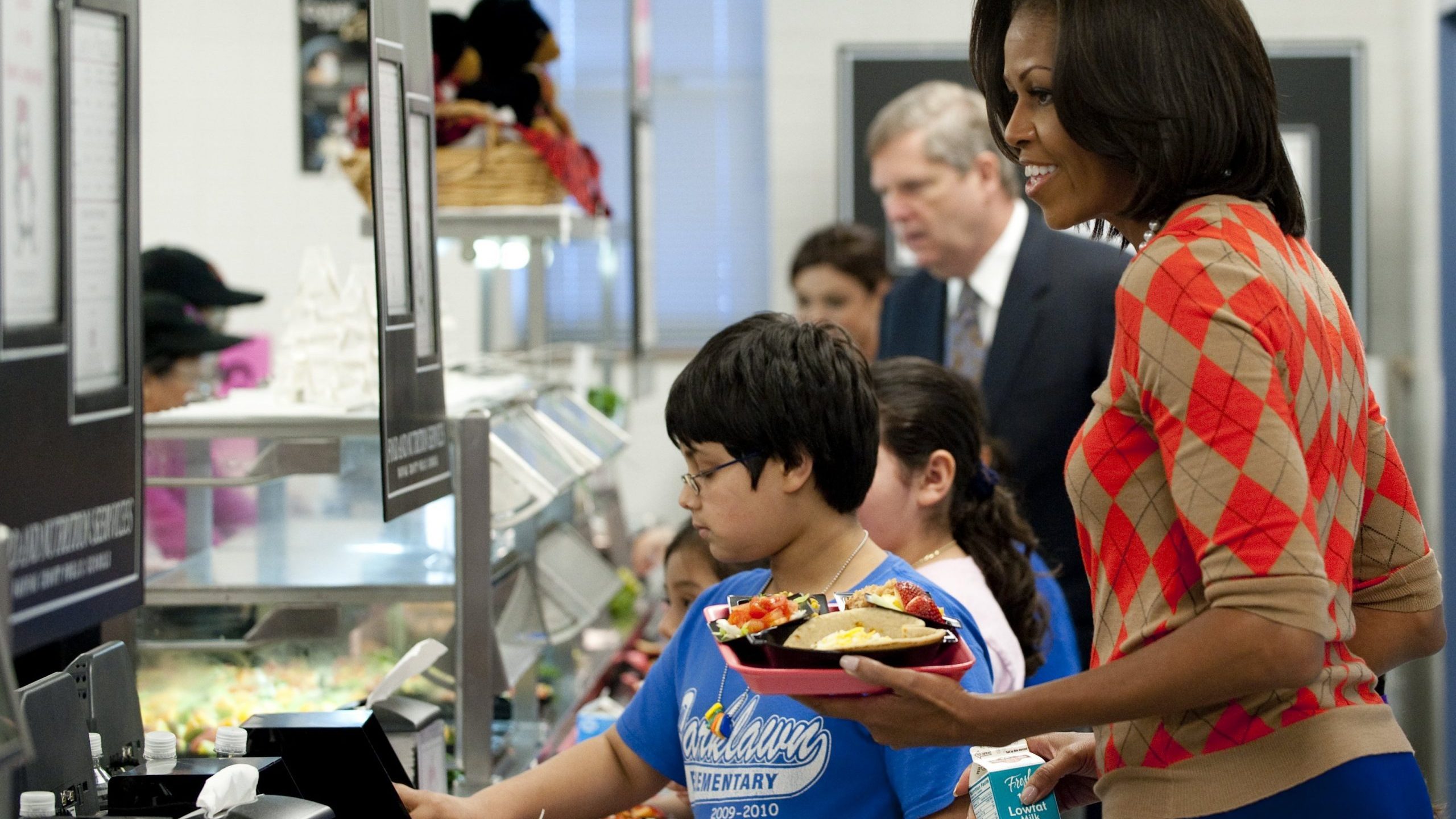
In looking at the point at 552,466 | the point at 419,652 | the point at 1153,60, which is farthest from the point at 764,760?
the point at 552,466

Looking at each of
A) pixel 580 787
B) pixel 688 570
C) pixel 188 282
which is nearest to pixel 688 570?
pixel 688 570

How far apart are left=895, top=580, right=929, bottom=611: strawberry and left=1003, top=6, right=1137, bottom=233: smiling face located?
0.40 m

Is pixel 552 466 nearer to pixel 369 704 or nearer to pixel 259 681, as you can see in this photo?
pixel 259 681

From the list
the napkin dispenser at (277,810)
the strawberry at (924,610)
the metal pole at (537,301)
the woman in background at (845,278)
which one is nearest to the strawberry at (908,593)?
the strawberry at (924,610)

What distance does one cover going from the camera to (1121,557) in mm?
1388

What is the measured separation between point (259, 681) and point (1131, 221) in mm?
1810

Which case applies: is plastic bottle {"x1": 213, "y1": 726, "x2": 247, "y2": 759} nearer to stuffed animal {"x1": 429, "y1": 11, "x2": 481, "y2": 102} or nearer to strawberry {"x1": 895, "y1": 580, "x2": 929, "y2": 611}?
strawberry {"x1": 895, "y1": 580, "x2": 929, "y2": 611}

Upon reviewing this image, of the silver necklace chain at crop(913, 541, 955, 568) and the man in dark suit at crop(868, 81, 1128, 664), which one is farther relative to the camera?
the man in dark suit at crop(868, 81, 1128, 664)

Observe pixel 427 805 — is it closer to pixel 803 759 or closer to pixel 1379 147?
pixel 803 759

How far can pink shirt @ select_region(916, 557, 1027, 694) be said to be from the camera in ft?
7.43

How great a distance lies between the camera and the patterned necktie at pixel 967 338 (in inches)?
150

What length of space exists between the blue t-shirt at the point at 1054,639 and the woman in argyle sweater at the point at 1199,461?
120cm

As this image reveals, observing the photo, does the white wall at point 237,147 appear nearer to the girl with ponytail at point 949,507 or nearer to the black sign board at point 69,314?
the girl with ponytail at point 949,507

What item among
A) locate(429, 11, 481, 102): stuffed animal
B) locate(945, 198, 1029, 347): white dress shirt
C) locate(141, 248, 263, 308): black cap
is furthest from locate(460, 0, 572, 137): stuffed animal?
locate(141, 248, 263, 308): black cap
